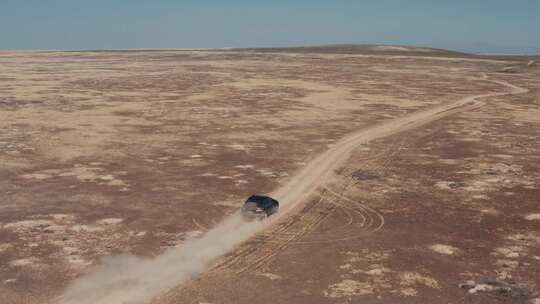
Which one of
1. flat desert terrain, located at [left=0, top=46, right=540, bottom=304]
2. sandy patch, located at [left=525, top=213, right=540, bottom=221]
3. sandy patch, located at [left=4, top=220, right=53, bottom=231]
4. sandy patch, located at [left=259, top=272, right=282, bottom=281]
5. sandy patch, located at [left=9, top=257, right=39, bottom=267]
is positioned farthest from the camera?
sandy patch, located at [left=525, top=213, right=540, bottom=221]

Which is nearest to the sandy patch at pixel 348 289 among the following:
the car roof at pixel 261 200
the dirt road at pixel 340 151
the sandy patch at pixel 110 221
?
the car roof at pixel 261 200

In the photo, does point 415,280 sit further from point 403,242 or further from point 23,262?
point 23,262

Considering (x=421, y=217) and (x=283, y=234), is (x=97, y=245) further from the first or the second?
(x=421, y=217)

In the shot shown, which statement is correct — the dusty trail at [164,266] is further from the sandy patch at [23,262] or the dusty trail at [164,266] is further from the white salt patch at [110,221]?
the white salt patch at [110,221]

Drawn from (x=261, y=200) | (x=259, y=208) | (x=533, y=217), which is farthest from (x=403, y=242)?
(x=533, y=217)

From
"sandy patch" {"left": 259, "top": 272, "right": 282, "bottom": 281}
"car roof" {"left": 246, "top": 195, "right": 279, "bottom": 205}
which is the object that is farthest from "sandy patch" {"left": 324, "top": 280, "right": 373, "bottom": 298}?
"car roof" {"left": 246, "top": 195, "right": 279, "bottom": 205}

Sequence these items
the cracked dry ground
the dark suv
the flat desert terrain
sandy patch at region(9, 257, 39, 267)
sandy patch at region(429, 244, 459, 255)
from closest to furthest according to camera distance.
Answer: the cracked dry ground → the flat desert terrain → sandy patch at region(9, 257, 39, 267) → sandy patch at region(429, 244, 459, 255) → the dark suv

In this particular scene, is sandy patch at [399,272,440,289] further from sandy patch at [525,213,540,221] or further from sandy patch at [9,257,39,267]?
sandy patch at [9,257,39,267]
